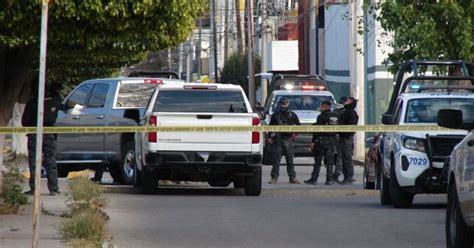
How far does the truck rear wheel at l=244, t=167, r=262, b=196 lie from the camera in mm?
21078

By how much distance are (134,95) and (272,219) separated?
8.04 metres

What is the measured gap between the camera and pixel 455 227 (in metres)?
11.6

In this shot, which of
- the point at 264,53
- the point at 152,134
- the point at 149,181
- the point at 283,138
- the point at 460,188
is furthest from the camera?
the point at 264,53

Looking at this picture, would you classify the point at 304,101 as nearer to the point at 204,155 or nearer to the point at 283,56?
the point at 204,155

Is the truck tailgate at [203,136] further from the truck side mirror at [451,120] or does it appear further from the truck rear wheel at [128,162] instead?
the truck side mirror at [451,120]

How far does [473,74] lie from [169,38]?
6.65 metres

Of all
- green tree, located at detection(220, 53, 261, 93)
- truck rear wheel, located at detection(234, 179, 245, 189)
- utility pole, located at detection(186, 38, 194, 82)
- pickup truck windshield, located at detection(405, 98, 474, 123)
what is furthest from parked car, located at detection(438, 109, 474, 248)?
utility pole, located at detection(186, 38, 194, 82)

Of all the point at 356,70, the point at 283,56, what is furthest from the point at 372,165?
the point at 283,56

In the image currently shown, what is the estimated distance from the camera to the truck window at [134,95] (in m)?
23.9

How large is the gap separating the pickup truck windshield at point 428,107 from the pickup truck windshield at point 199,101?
10.6 ft

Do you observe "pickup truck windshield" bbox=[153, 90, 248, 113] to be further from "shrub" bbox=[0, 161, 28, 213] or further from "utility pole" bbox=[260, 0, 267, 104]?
"utility pole" bbox=[260, 0, 267, 104]

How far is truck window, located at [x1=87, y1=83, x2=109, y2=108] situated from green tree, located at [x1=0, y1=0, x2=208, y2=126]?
6177 millimetres

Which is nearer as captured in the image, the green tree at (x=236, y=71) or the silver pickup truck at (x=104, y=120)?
the silver pickup truck at (x=104, y=120)

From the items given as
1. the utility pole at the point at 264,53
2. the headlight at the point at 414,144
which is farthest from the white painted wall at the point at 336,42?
the headlight at the point at 414,144
